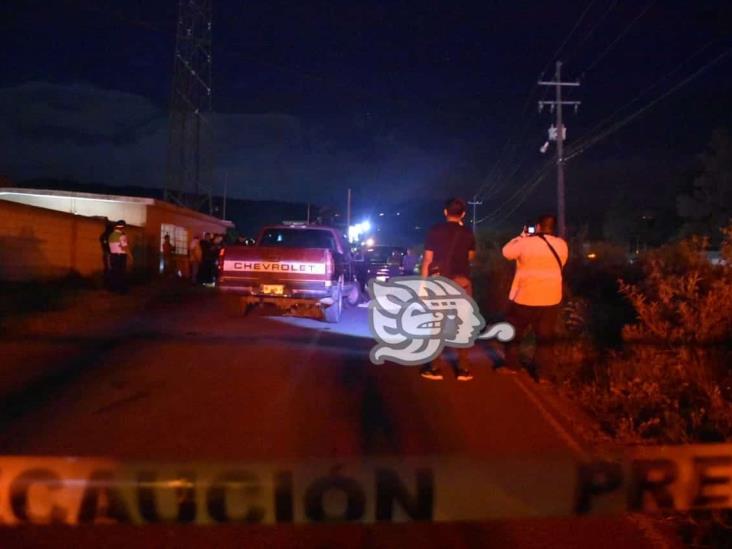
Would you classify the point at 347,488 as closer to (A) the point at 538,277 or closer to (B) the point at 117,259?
(A) the point at 538,277

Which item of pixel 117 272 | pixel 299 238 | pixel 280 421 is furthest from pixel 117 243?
pixel 280 421

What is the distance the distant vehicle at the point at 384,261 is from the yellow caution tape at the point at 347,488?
22735 mm

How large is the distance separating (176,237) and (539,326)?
75.7 ft

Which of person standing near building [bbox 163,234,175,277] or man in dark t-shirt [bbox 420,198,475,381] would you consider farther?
person standing near building [bbox 163,234,175,277]

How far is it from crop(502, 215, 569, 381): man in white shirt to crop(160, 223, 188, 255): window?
1992 cm

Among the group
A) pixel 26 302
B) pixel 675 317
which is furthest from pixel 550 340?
pixel 26 302

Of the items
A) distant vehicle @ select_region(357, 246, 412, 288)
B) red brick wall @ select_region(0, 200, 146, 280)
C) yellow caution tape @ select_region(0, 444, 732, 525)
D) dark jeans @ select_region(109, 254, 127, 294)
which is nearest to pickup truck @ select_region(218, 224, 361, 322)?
dark jeans @ select_region(109, 254, 127, 294)

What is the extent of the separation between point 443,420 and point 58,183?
185 feet

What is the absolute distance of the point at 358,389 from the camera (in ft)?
29.9

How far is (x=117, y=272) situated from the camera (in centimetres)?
1944

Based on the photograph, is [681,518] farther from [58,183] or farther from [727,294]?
[58,183]

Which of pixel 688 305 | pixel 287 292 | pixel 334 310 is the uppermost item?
pixel 688 305

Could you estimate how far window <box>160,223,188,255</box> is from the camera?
1114 inches

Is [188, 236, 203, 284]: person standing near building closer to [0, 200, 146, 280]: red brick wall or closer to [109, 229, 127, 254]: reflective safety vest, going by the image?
[0, 200, 146, 280]: red brick wall
